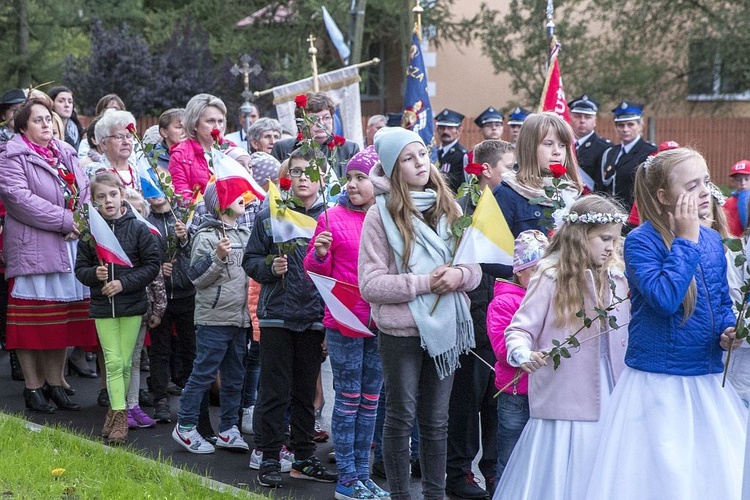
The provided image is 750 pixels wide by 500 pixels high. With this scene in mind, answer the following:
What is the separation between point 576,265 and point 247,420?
347 centimetres

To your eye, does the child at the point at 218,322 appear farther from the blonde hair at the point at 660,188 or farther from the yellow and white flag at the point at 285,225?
the blonde hair at the point at 660,188

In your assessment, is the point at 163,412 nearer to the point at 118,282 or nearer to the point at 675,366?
the point at 118,282

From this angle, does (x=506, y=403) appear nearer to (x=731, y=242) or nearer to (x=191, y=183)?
(x=731, y=242)

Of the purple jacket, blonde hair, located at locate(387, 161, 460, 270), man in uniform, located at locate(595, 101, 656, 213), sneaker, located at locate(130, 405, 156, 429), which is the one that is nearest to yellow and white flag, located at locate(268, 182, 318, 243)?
blonde hair, located at locate(387, 161, 460, 270)

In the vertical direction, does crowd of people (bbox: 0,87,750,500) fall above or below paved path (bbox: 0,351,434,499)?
above

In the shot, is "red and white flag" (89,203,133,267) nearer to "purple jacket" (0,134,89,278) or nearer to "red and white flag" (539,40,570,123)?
"purple jacket" (0,134,89,278)

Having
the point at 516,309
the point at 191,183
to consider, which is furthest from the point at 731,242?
the point at 191,183

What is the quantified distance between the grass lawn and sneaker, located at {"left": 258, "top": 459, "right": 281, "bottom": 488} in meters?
0.36

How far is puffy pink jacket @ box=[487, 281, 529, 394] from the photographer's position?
5496mm

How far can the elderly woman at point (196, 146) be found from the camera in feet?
28.2

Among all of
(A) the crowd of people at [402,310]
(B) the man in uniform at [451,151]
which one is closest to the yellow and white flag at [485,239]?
(A) the crowd of people at [402,310]

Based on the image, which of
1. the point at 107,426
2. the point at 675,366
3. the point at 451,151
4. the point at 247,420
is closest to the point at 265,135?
the point at 247,420

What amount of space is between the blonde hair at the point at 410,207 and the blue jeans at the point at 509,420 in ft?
3.03

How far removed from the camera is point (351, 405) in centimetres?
616
